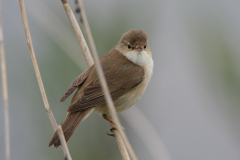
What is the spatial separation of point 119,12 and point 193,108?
220cm

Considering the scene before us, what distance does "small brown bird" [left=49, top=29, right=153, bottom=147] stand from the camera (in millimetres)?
2881

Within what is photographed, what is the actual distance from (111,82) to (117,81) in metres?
0.07

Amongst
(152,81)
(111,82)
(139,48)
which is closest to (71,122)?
(111,82)

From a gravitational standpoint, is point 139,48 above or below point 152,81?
below

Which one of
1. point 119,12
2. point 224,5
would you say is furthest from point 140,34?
point 224,5

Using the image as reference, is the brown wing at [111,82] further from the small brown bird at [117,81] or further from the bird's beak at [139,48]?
the bird's beak at [139,48]

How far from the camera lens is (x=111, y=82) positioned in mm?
3076

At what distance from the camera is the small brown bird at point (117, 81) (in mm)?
2881

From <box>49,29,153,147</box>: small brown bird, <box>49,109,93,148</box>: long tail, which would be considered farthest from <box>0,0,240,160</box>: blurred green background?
<box>49,109,93,148</box>: long tail

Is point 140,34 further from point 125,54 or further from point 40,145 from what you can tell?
point 40,145

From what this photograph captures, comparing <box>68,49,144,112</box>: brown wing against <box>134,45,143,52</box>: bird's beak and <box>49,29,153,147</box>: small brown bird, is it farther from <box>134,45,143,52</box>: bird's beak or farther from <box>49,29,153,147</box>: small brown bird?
<box>134,45,143,52</box>: bird's beak

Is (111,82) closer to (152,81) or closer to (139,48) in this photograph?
(139,48)

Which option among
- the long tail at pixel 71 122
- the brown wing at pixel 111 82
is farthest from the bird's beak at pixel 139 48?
the long tail at pixel 71 122

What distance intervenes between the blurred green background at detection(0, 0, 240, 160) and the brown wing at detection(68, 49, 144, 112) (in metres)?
0.31
